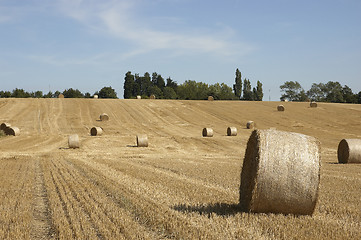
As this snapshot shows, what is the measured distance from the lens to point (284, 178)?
795 centimetres

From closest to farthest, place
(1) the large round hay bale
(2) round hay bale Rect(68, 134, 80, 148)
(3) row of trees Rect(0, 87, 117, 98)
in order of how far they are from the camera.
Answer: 1. (1) the large round hay bale
2. (2) round hay bale Rect(68, 134, 80, 148)
3. (3) row of trees Rect(0, 87, 117, 98)

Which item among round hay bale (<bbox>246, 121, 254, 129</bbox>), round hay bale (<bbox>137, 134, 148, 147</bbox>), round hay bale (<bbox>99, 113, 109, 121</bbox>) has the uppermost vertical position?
round hay bale (<bbox>99, 113, 109, 121</bbox>)

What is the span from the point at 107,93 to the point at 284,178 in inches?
4402

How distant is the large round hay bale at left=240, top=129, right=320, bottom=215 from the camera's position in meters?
7.89

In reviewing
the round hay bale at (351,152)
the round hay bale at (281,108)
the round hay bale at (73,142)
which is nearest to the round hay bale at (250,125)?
the round hay bale at (281,108)

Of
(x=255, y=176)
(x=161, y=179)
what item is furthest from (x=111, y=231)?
(x=161, y=179)

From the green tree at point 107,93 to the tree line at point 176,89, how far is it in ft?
12.0

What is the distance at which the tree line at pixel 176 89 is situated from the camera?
382 feet

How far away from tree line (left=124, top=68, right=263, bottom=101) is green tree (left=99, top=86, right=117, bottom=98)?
144 inches

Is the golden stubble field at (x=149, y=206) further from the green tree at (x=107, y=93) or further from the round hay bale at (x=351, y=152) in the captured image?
the green tree at (x=107, y=93)

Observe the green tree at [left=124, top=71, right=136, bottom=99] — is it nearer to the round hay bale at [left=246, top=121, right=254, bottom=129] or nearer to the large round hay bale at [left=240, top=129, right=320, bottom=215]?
the round hay bale at [left=246, top=121, right=254, bottom=129]

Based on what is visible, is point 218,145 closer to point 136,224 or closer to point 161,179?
point 161,179

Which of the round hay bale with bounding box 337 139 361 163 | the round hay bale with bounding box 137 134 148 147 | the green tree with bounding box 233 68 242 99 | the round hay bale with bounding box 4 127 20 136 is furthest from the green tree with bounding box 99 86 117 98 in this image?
the round hay bale with bounding box 337 139 361 163

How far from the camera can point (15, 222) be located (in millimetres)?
7641
